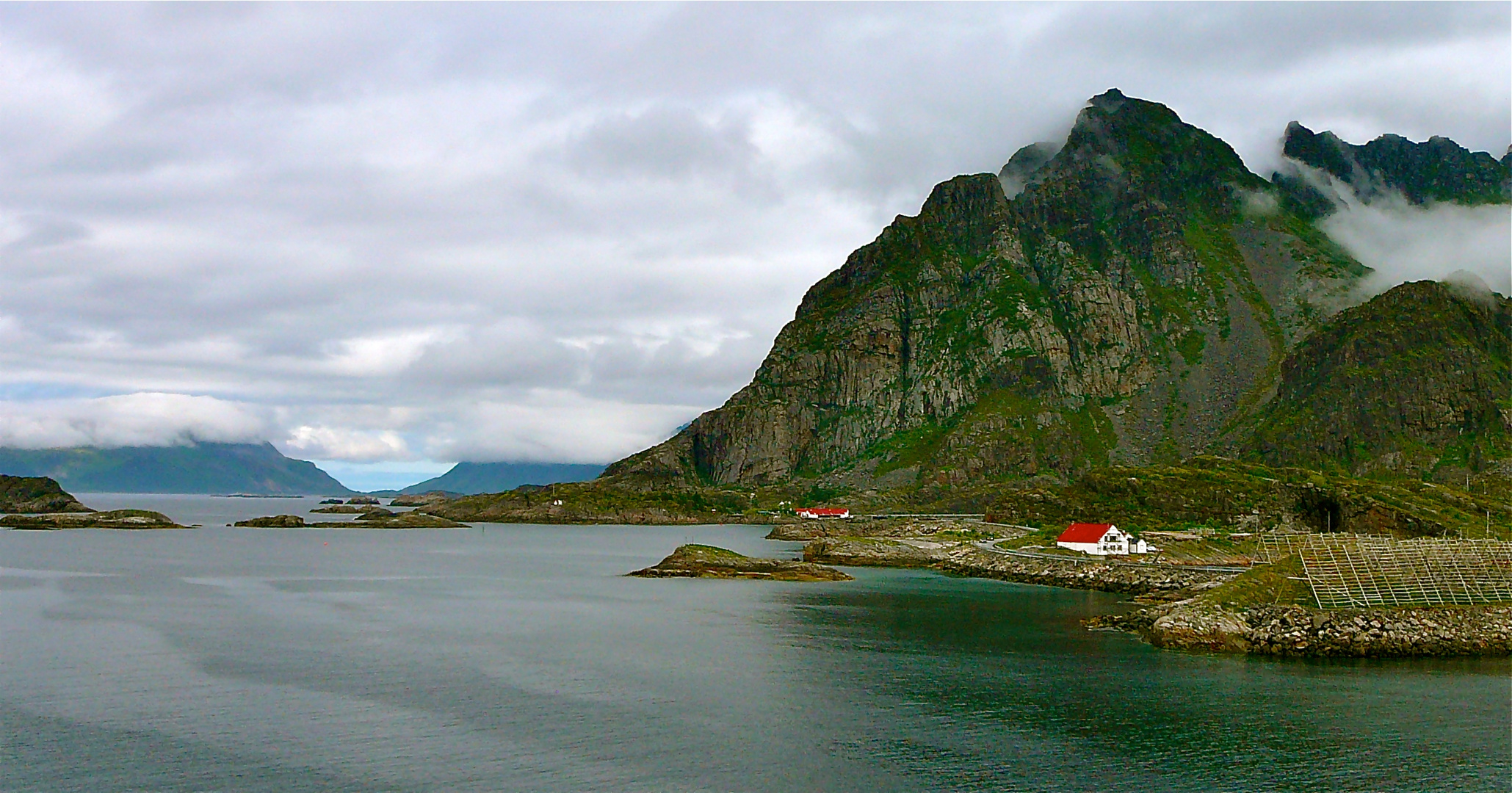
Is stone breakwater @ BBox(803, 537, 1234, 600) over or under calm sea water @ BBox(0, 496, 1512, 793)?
over

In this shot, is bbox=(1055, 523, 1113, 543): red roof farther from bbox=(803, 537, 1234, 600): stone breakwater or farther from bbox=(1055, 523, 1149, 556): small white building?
bbox=(803, 537, 1234, 600): stone breakwater

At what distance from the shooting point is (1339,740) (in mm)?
48281

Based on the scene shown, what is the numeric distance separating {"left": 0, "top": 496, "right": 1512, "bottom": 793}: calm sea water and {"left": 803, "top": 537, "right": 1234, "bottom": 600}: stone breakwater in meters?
14.7

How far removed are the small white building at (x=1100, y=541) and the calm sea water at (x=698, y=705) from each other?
38869mm

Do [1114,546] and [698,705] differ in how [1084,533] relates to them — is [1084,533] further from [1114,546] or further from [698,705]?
[698,705]

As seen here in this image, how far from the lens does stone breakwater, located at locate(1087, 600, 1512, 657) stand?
68.9 metres

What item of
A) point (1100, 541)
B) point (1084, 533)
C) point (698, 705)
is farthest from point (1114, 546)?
point (698, 705)

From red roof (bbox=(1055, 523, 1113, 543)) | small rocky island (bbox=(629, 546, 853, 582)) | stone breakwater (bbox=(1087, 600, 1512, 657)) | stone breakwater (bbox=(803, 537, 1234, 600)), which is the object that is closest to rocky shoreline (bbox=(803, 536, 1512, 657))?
stone breakwater (bbox=(1087, 600, 1512, 657))

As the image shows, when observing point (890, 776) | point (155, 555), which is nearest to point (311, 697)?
point (890, 776)

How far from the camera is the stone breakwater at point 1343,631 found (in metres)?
68.9

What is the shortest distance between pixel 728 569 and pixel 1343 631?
71.5 meters

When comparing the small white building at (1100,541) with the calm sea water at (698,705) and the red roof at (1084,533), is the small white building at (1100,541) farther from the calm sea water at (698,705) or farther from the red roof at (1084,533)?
the calm sea water at (698,705)

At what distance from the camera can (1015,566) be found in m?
127

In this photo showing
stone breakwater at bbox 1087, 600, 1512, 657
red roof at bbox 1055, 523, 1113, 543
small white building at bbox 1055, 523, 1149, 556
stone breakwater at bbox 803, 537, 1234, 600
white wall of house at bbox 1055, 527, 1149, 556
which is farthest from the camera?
red roof at bbox 1055, 523, 1113, 543
